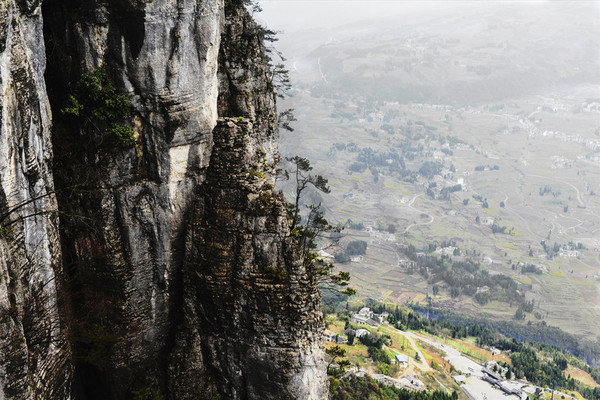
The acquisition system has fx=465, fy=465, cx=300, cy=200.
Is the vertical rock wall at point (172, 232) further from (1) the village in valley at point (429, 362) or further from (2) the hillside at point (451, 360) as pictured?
(1) the village in valley at point (429, 362)

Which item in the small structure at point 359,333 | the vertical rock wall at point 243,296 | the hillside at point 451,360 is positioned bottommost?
the hillside at point 451,360

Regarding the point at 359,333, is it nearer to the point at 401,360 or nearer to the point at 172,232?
the point at 401,360

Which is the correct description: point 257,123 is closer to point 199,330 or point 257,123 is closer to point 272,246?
point 272,246

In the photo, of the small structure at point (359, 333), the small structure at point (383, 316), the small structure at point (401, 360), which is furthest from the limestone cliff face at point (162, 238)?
the small structure at point (383, 316)

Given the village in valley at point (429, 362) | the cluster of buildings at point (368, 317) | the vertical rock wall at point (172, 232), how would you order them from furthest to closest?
1. the cluster of buildings at point (368, 317)
2. the village in valley at point (429, 362)
3. the vertical rock wall at point (172, 232)

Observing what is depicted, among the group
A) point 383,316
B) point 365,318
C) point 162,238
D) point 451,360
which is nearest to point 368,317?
point 365,318

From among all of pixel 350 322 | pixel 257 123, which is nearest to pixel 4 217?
pixel 257 123
